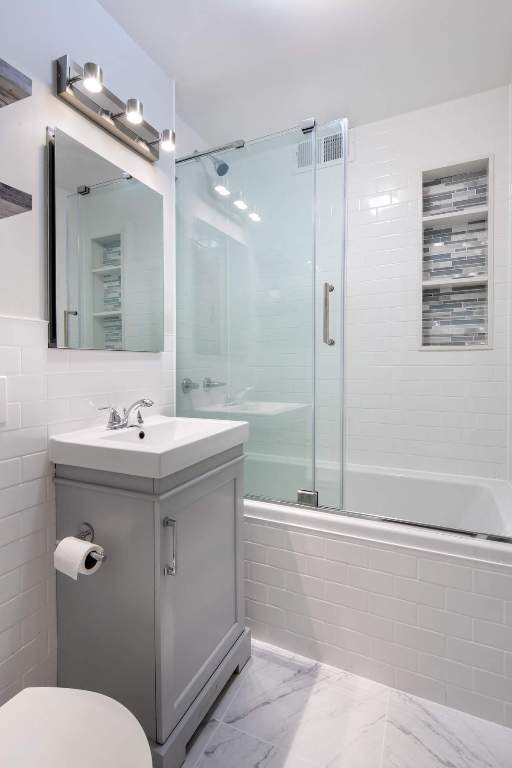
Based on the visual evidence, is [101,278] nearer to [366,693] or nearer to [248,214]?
[248,214]

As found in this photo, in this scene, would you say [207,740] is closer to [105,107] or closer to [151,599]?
[151,599]

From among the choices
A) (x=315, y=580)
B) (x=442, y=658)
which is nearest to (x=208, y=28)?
(x=315, y=580)

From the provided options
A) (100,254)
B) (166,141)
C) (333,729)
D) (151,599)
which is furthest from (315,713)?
(166,141)

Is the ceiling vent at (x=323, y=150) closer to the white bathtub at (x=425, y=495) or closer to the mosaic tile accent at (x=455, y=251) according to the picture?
the mosaic tile accent at (x=455, y=251)

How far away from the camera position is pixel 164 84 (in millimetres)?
1989

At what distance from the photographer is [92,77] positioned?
138 cm

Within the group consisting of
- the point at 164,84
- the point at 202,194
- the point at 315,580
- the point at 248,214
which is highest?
the point at 164,84

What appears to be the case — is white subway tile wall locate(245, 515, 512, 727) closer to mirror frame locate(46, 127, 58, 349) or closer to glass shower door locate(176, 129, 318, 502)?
glass shower door locate(176, 129, 318, 502)

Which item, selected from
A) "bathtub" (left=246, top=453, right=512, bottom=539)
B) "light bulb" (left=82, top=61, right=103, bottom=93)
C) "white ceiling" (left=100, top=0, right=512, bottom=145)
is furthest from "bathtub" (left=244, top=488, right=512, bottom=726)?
"white ceiling" (left=100, top=0, right=512, bottom=145)

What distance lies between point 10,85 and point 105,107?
0.57 metres

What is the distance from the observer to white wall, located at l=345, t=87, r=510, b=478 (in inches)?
92.7

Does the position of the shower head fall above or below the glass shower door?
above

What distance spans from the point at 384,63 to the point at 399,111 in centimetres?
54

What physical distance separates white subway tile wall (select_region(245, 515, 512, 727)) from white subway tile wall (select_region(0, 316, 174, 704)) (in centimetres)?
82
